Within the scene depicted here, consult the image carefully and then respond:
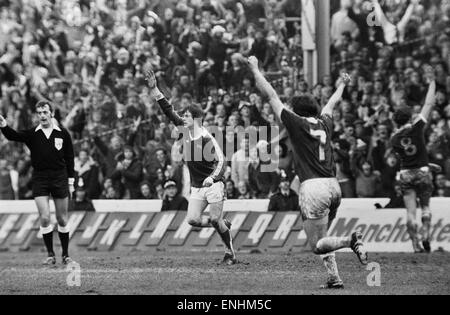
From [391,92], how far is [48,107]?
8.04 m

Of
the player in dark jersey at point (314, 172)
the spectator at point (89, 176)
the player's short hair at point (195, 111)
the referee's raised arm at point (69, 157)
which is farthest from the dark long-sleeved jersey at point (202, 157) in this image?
the spectator at point (89, 176)

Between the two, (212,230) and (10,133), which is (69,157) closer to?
(10,133)

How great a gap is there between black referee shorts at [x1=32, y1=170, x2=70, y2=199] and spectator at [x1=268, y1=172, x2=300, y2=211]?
204 inches

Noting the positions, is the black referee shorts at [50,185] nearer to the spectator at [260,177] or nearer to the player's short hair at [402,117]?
the spectator at [260,177]

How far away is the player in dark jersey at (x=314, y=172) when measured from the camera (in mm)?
10977

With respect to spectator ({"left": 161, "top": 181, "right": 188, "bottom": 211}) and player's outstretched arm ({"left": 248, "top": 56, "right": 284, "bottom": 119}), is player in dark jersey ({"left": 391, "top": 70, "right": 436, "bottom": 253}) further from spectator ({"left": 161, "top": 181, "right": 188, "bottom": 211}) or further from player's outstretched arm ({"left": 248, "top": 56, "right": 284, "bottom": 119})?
player's outstretched arm ({"left": 248, "top": 56, "right": 284, "bottom": 119})

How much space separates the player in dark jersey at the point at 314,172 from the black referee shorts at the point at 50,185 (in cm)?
502

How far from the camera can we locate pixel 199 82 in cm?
2167

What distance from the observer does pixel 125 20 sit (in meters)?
24.0

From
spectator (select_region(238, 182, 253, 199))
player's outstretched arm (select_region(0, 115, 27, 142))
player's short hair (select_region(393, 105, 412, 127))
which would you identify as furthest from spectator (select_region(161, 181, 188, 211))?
player's outstretched arm (select_region(0, 115, 27, 142))

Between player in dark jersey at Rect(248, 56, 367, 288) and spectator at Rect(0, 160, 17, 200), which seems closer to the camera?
player in dark jersey at Rect(248, 56, 367, 288)

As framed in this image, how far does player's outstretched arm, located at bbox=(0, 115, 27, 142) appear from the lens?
14.3 metres

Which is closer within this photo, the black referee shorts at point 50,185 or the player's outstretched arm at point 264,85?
the player's outstretched arm at point 264,85

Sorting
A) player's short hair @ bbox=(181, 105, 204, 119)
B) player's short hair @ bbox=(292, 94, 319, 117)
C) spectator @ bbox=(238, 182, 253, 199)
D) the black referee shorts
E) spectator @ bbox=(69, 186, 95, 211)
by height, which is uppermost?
player's short hair @ bbox=(292, 94, 319, 117)
